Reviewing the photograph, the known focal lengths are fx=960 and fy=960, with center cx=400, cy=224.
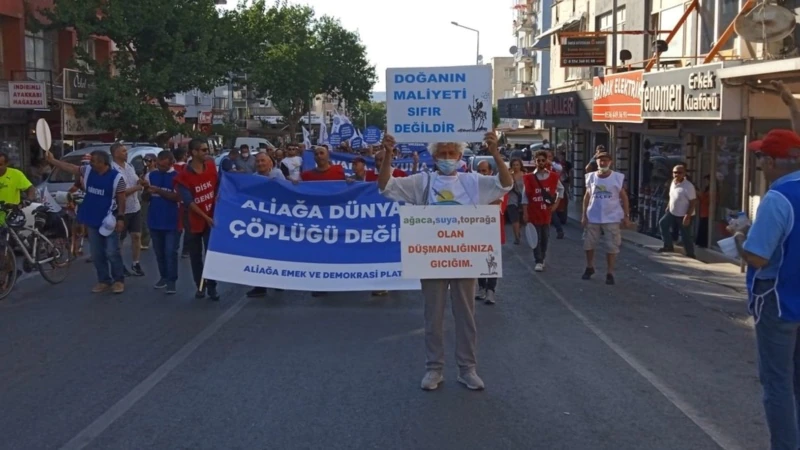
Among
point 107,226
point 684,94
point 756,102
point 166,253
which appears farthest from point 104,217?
point 684,94

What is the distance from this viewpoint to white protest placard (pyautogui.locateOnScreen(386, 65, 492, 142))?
25.8ft

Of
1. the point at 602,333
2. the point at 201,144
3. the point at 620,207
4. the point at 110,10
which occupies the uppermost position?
the point at 110,10

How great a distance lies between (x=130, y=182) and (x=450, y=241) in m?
7.16

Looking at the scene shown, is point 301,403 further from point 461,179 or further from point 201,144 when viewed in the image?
point 201,144

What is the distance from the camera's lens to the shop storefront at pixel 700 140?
16.4m

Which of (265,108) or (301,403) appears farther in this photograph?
(265,108)

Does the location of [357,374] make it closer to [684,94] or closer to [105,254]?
[105,254]

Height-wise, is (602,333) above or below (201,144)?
below

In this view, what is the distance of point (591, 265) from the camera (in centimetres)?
1385

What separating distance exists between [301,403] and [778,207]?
3.52 meters

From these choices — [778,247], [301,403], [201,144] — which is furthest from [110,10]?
[778,247]

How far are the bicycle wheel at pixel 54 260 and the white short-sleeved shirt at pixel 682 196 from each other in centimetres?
1074

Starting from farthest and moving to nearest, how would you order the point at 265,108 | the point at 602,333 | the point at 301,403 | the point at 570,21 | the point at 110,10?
the point at 265,108, the point at 570,21, the point at 110,10, the point at 602,333, the point at 301,403

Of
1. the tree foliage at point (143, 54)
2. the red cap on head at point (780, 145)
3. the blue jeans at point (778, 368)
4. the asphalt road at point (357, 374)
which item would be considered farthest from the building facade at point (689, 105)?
the tree foliage at point (143, 54)
